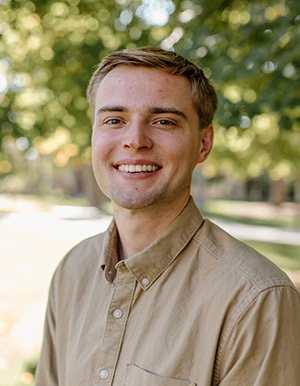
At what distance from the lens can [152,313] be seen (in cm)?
164

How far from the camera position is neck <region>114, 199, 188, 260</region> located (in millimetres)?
1857

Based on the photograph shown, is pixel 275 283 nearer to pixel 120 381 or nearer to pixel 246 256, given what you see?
pixel 246 256

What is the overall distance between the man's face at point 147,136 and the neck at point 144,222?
4 cm

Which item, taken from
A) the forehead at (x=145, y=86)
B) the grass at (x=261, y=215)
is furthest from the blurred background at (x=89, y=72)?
the grass at (x=261, y=215)

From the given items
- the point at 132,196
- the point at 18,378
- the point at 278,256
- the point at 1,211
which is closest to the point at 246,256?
the point at 132,196

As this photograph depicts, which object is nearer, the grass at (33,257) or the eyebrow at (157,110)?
the eyebrow at (157,110)

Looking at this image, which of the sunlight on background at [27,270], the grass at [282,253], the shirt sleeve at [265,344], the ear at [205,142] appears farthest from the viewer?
the grass at [282,253]

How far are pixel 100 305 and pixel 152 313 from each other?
0.31 metres

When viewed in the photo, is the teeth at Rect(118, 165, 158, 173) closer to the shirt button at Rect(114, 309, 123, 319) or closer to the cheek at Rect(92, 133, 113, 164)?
the cheek at Rect(92, 133, 113, 164)

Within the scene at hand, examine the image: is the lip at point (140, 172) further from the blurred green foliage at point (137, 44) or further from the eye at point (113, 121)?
the blurred green foliage at point (137, 44)

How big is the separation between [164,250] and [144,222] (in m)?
0.17

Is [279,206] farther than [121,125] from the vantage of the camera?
Yes

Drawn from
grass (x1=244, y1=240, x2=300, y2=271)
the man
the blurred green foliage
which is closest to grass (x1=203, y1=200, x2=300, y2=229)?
grass (x1=244, y1=240, x2=300, y2=271)

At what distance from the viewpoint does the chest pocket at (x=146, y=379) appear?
1480mm
